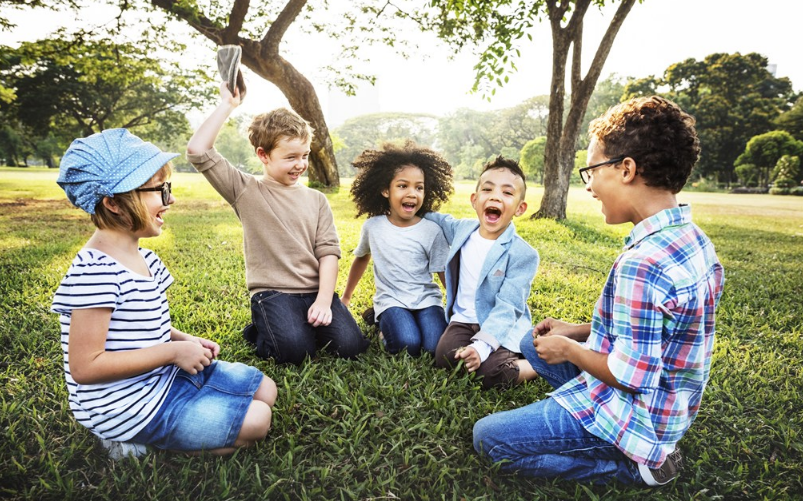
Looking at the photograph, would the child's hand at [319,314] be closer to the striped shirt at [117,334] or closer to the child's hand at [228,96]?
the striped shirt at [117,334]

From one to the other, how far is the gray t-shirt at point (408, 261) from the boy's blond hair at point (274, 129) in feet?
3.00

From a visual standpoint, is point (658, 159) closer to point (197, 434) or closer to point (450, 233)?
point (450, 233)

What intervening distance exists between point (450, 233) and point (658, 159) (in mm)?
1707

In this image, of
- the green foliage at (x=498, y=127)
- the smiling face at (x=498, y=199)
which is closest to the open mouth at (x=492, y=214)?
the smiling face at (x=498, y=199)

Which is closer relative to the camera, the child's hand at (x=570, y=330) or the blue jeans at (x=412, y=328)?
the child's hand at (x=570, y=330)

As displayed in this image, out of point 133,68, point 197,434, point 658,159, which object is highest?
point 133,68

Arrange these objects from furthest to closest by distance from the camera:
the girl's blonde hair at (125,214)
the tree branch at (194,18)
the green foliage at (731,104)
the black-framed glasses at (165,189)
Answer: the green foliage at (731,104), the tree branch at (194,18), the black-framed glasses at (165,189), the girl's blonde hair at (125,214)

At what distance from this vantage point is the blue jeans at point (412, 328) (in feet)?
9.34

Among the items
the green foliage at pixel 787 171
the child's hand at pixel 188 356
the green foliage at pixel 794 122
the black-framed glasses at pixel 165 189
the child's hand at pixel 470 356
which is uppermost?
the green foliage at pixel 794 122

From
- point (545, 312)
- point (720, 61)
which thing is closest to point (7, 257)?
point (545, 312)

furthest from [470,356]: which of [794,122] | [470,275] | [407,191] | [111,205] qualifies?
[794,122]

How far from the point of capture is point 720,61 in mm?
28422

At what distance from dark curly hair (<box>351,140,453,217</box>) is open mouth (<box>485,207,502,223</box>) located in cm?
71

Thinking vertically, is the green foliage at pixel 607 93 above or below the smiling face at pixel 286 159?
above
